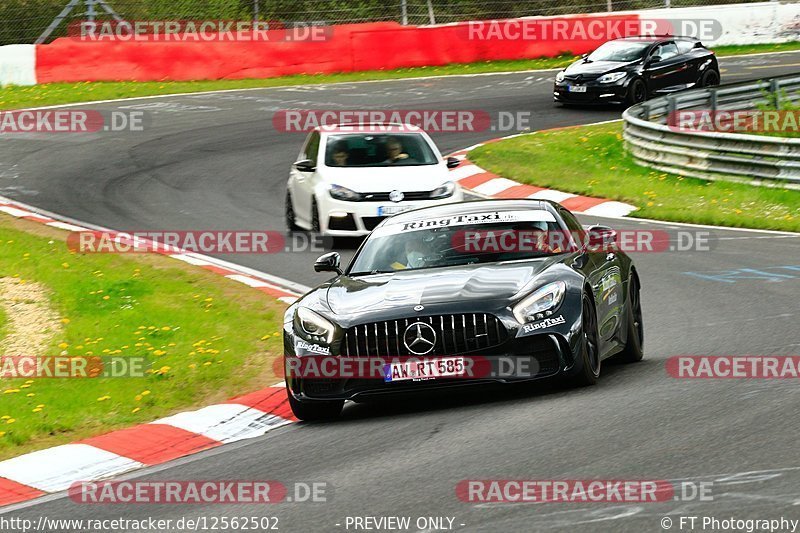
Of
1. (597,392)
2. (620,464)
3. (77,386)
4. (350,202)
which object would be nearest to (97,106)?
(350,202)

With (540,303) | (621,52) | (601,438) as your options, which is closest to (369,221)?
(540,303)

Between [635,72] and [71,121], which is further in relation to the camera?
[635,72]

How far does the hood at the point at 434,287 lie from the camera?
8711 millimetres

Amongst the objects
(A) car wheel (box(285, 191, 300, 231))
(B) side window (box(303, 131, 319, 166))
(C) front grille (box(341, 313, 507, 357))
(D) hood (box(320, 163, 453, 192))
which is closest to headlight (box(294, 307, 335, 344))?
(C) front grille (box(341, 313, 507, 357))

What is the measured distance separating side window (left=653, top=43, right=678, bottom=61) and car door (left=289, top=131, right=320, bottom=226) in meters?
13.9

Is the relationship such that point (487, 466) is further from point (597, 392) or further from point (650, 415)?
point (597, 392)

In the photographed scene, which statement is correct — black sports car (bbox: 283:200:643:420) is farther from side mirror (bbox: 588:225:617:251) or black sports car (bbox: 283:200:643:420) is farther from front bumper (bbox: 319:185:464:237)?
A: front bumper (bbox: 319:185:464:237)

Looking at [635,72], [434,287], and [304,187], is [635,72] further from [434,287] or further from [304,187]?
[434,287]

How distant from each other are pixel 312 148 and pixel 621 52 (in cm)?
1364

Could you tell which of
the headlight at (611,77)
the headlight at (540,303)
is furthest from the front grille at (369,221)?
the headlight at (611,77)

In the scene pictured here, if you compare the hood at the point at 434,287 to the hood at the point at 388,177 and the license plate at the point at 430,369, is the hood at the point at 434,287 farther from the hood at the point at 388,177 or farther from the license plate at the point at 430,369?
the hood at the point at 388,177

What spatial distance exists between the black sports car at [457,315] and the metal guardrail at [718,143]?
1140 centimetres

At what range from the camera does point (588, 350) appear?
8930 millimetres

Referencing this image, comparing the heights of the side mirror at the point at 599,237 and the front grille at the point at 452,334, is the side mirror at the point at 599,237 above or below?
above
